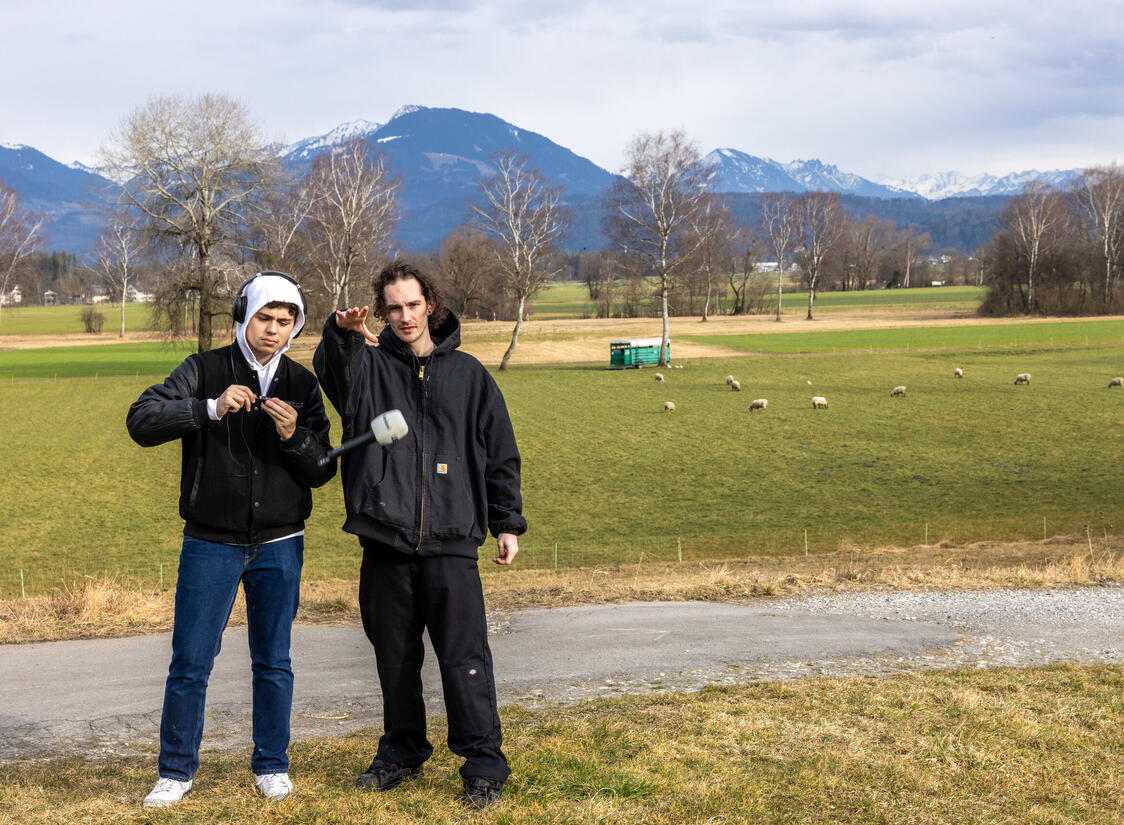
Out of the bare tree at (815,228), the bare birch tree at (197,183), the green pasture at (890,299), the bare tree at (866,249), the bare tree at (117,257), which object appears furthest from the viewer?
the bare tree at (866,249)

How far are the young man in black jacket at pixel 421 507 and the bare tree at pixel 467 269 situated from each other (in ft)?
298

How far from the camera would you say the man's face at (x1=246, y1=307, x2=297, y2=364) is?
448 cm

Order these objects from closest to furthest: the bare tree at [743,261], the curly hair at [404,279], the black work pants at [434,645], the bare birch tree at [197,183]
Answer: the black work pants at [434,645]
the curly hair at [404,279]
the bare birch tree at [197,183]
the bare tree at [743,261]

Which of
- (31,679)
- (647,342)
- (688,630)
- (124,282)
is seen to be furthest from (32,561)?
(124,282)

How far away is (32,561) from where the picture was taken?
15.8m

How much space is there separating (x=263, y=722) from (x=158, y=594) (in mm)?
7301

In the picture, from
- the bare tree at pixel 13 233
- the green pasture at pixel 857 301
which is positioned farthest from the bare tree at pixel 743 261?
the bare tree at pixel 13 233

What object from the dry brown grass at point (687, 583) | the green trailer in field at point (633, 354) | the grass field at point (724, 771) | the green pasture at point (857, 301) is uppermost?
the green pasture at point (857, 301)

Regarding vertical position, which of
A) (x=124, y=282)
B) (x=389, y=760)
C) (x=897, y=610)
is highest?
(x=124, y=282)

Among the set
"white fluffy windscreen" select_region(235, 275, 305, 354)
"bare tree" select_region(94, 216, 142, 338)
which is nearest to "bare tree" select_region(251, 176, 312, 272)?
"bare tree" select_region(94, 216, 142, 338)

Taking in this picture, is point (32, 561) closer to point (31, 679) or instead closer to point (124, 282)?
point (31, 679)

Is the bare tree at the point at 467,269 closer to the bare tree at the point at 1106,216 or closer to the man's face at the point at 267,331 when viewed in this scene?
the bare tree at the point at 1106,216

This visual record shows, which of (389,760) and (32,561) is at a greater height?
(389,760)

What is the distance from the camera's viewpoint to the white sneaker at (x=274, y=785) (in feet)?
14.0
